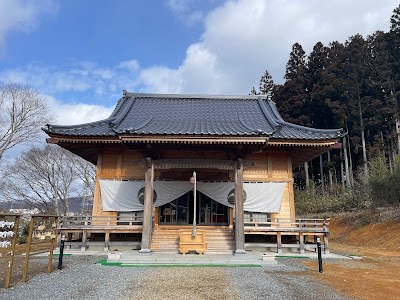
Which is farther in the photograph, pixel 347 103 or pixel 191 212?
pixel 347 103

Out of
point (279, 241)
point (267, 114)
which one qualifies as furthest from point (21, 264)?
point (267, 114)

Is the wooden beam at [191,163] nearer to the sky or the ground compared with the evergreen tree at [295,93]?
nearer to the ground

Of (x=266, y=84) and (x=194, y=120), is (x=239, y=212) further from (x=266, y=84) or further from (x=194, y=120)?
(x=266, y=84)

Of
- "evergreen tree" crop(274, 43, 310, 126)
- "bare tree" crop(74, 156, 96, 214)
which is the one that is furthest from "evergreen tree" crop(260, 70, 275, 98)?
"bare tree" crop(74, 156, 96, 214)

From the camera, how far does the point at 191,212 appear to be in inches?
A: 508

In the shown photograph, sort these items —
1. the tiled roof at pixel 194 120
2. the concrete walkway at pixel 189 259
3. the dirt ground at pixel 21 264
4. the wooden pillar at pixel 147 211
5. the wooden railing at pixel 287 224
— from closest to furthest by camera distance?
the dirt ground at pixel 21 264, the concrete walkway at pixel 189 259, the wooden pillar at pixel 147 211, the tiled roof at pixel 194 120, the wooden railing at pixel 287 224

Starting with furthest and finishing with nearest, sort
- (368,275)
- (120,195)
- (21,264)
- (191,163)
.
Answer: (120,195), (191,163), (21,264), (368,275)

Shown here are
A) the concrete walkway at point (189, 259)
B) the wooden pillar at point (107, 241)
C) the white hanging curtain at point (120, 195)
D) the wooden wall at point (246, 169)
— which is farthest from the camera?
the wooden wall at point (246, 169)

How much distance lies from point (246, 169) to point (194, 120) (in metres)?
3.27

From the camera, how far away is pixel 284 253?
37.1 feet

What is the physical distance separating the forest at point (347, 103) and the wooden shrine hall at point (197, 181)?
52.8 feet

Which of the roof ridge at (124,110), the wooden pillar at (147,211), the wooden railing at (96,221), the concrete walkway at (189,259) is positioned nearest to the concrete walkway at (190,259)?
the concrete walkway at (189,259)

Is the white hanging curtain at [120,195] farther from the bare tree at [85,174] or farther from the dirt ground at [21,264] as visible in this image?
the bare tree at [85,174]

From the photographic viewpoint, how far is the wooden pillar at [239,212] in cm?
1005
